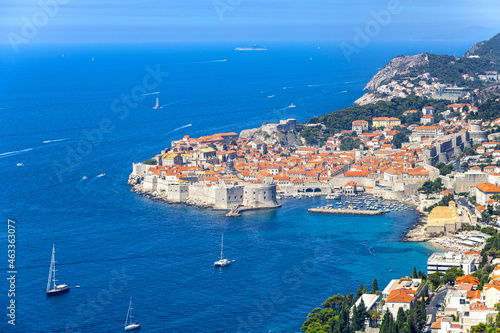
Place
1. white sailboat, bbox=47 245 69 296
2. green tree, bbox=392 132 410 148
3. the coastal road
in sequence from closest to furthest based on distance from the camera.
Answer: the coastal road → white sailboat, bbox=47 245 69 296 → green tree, bbox=392 132 410 148

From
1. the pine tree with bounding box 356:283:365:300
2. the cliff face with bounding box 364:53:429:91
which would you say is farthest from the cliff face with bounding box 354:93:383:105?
the pine tree with bounding box 356:283:365:300

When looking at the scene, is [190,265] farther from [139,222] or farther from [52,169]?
[52,169]

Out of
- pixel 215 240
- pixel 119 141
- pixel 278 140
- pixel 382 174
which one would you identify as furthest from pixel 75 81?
pixel 215 240

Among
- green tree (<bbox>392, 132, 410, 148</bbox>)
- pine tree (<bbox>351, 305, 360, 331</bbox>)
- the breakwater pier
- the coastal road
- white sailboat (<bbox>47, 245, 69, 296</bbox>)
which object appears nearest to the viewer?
the coastal road

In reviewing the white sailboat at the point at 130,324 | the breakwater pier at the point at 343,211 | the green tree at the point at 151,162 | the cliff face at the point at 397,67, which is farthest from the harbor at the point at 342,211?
the cliff face at the point at 397,67

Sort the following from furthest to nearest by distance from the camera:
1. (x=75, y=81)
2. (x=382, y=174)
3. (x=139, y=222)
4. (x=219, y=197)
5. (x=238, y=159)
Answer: (x=75, y=81) < (x=238, y=159) < (x=382, y=174) < (x=219, y=197) < (x=139, y=222)

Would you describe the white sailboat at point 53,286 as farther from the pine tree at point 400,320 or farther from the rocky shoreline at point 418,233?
the rocky shoreline at point 418,233

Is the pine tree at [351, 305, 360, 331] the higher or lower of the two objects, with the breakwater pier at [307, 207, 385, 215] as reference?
lower

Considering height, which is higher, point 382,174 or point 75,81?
point 75,81

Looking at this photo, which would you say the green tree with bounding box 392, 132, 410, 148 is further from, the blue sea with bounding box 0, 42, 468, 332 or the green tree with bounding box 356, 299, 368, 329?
the green tree with bounding box 356, 299, 368, 329
